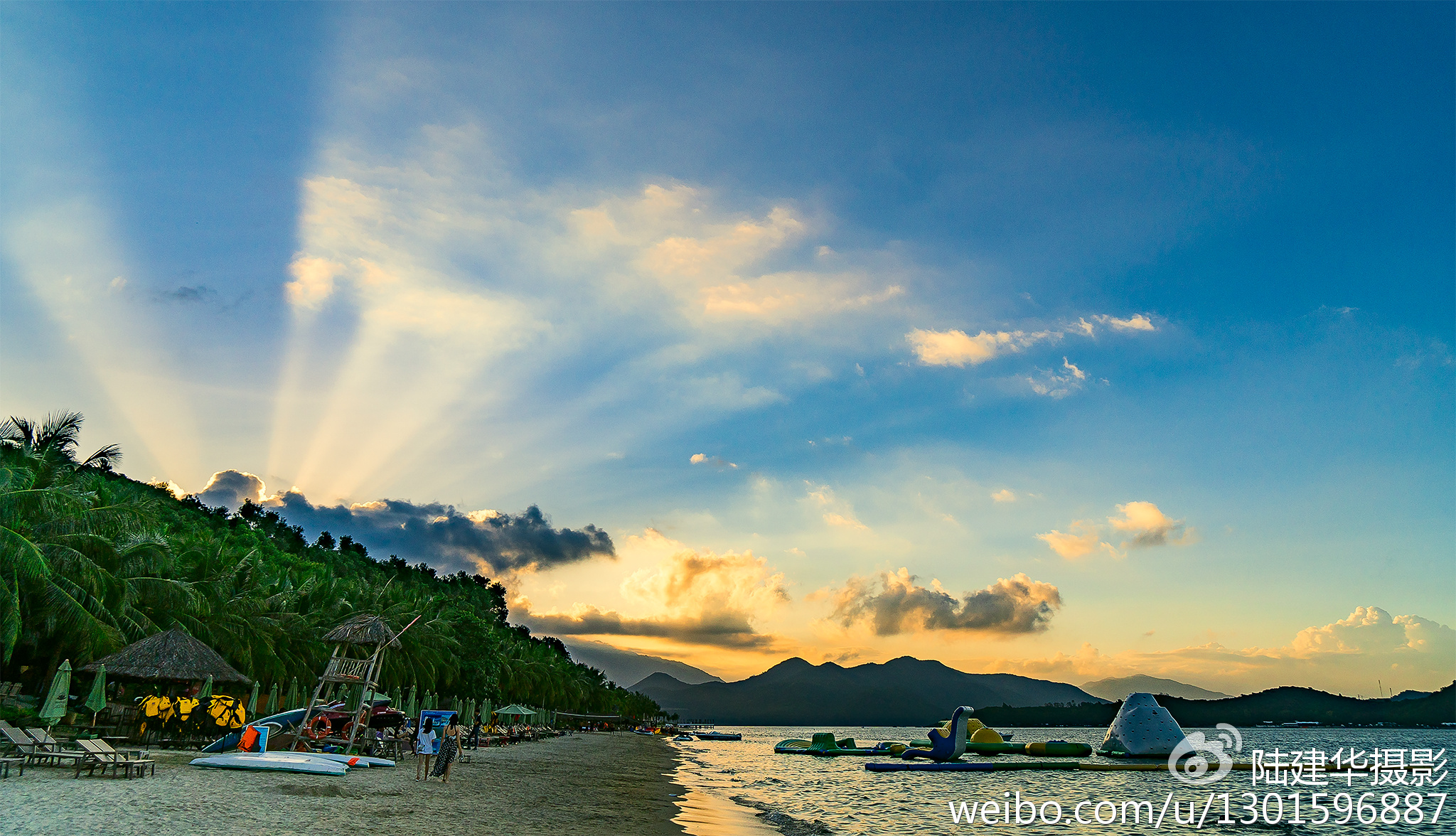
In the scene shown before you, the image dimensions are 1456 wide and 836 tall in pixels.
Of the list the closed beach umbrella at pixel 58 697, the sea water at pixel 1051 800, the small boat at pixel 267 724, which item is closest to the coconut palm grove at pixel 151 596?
the closed beach umbrella at pixel 58 697

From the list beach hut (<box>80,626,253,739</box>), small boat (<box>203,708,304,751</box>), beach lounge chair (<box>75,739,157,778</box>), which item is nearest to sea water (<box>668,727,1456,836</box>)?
beach lounge chair (<box>75,739,157,778</box>)

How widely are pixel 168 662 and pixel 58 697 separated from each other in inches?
113

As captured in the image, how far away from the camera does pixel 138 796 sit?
16234 mm

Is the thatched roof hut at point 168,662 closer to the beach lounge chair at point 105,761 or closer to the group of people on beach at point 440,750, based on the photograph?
the group of people on beach at point 440,750

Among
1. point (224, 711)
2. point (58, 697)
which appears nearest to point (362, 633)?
point (224, 711)

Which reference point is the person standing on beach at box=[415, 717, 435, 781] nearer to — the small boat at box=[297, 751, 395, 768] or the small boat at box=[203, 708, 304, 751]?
the small boat at box=[297, 751, 395, 768]

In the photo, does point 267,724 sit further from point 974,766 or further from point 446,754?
point 974,766

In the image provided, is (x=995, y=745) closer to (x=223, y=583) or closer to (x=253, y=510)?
(x=223, y=583)

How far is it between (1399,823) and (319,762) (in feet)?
122

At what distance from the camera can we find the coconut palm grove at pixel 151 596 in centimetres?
2806

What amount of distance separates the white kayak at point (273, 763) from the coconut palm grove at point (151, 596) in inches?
357

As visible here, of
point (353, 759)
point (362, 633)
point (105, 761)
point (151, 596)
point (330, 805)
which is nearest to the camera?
point (330, 805)

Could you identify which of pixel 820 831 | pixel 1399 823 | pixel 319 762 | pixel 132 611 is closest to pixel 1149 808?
pixel 1399 823

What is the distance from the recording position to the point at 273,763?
73.9 feet
